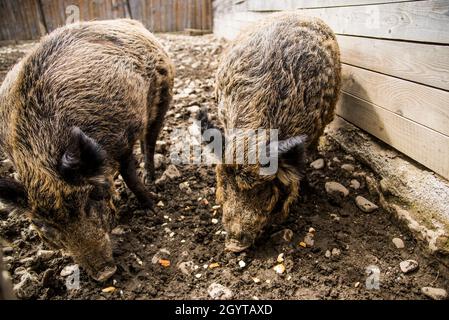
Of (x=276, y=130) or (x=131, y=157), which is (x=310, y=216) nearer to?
(x=276, y=130)

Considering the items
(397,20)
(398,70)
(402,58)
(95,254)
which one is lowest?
(95,254)

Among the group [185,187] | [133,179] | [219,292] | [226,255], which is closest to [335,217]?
[226,255]

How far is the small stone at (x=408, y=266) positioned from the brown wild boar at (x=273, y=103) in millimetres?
1064

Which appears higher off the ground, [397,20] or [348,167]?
[397,20]

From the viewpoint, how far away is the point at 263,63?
3305 mm

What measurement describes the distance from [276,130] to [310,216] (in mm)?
1160

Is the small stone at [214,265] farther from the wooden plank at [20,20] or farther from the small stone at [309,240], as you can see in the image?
the wooden plank at [20,20]

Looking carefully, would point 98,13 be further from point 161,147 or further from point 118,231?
point 118,231

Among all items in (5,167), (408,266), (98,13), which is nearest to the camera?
(408,266)

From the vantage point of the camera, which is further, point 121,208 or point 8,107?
point 121,208

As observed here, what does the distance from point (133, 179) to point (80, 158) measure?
3.69 feet

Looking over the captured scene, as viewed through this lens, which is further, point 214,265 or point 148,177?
point 148,177

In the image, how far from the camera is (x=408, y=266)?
3.03 meters
